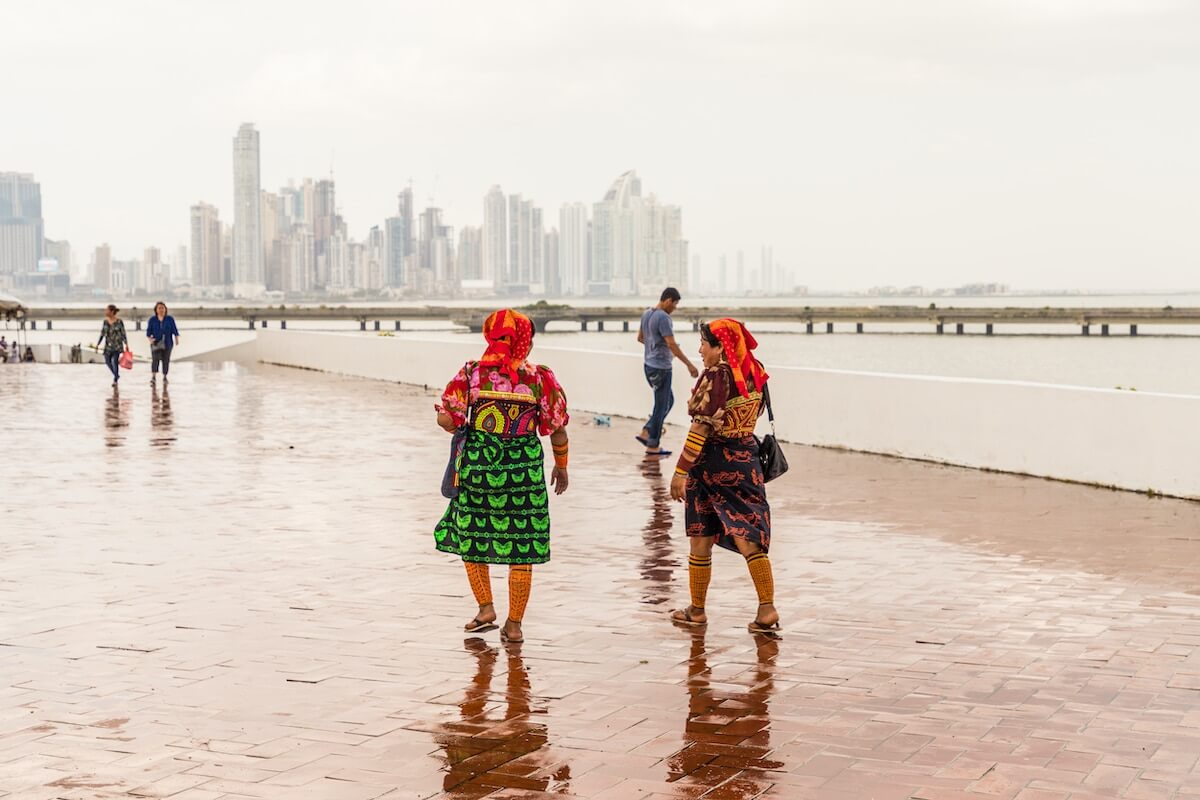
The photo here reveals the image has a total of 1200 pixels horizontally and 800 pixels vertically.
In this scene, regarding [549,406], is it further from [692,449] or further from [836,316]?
[836,316]

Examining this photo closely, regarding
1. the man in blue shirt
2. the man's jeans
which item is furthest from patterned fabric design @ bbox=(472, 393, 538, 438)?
the man's jeans

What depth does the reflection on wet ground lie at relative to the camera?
4.73 meters

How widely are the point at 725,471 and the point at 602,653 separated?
112cm

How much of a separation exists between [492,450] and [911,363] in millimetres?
105710

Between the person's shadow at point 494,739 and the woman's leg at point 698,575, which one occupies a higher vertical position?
the woman's leg at point 698,575

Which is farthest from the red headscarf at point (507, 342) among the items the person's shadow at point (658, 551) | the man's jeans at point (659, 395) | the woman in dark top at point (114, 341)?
the woman in dark top at point (114, 341)

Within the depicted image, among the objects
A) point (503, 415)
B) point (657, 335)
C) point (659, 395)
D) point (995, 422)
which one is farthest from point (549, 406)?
point (659, 395)

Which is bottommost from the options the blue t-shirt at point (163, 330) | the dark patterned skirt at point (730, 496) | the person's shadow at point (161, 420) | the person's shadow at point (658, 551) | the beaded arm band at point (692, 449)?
the person's shadow at point (658, 551)

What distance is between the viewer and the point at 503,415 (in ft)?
21.8

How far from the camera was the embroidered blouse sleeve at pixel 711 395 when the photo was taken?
22.4 ft

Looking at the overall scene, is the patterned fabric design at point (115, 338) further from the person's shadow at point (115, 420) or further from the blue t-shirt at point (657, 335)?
the blue t-shirt at point (657, 335)

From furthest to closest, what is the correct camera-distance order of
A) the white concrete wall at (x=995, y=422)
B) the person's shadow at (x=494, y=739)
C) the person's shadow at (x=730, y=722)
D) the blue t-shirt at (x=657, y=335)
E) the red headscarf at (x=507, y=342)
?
the blue t-shirt at (x=657, y=335) → the white concrete wall at (x=995, y=422) → the red headscarf at (x=507, y=342) → the person's shadow at (x=730, y=722) → the person's shadow at (x=494, y=739)

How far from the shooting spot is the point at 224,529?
33.0 ft

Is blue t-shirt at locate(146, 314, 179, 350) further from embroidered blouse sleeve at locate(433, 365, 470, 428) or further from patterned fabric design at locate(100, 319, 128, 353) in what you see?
embroidered blouse sleeve at locate(433, 365, 470, 428)
